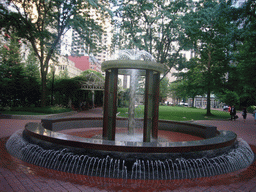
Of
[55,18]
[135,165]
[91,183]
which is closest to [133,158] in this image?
[135,165]

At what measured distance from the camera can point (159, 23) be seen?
21.7 meters

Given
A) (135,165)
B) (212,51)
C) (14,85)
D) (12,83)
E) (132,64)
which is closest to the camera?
(135,165)

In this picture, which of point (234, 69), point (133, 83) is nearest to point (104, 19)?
point (133, 83)

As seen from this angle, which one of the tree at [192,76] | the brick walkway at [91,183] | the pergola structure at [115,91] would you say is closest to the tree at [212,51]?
the tree at [192,76]

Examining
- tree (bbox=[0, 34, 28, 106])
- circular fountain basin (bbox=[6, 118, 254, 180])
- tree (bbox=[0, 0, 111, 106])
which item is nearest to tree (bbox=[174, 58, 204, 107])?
tree (bbox=[0, 0, 111, 106])

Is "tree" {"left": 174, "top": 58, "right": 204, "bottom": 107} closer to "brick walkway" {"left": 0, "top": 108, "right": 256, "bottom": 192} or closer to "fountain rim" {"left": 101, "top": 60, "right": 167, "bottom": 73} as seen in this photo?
"fountain rim" {"left": 101, "top": 60, "right": 167, "bottom": 73}

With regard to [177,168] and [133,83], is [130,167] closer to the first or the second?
[177,168]

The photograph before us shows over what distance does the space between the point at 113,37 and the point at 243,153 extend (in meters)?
18.6

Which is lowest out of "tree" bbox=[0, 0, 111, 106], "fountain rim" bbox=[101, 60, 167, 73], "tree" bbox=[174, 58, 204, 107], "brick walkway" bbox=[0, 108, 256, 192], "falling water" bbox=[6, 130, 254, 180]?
"brick walkway" bbox=[0, 108, 256, 192]

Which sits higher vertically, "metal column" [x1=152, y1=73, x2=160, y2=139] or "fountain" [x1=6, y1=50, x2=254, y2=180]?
"metal column" [x1=152, y1=73, x2=160, y2=139]

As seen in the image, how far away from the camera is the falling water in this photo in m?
5.04

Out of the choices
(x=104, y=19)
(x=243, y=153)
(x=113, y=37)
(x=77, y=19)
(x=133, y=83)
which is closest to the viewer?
(x=243, y=153)

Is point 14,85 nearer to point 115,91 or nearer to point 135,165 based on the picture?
point 115,91

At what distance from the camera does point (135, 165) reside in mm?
5070
